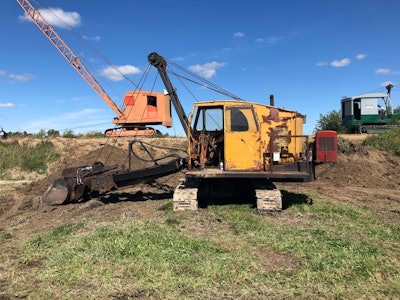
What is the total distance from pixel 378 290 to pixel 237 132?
541 cm

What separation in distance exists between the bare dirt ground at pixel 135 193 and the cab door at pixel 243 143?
5.05ft

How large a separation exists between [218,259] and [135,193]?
26.6 feet

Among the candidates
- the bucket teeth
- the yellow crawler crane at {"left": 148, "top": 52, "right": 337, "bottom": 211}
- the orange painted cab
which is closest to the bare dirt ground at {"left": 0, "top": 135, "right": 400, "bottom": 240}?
the bucket teeth

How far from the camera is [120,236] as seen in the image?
6559 millimetres

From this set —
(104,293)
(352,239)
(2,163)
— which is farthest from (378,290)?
(2,163)

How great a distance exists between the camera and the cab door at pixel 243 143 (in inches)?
364

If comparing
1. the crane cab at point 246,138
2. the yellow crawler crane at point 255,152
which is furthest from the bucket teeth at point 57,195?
the crane cab at point 246,138

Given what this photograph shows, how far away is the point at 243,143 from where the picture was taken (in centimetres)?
928

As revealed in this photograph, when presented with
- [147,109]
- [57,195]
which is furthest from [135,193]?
[147,109]

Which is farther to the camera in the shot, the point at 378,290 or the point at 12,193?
the point at 12,193

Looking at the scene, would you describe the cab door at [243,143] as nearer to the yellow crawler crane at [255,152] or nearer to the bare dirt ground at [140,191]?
the yellow crawler crane at [255,152]

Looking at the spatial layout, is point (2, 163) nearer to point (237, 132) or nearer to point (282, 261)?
point (237, 132)

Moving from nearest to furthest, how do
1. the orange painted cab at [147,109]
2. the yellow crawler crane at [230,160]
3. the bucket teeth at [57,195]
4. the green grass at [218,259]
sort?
the green grass at [218,259]
the yellow crawler crane at [230,160]
the bucket teeth at [57,195]
the orange painted cab at [147,109]

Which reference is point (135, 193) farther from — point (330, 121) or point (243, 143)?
point (330, 121)
